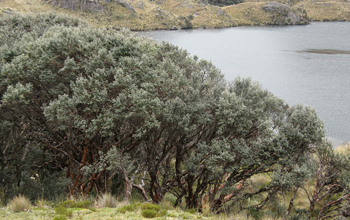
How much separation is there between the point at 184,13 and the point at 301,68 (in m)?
77.9

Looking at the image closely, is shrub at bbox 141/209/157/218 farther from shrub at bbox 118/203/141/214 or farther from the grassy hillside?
the grassy hillside

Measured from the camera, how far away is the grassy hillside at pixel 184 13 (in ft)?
285

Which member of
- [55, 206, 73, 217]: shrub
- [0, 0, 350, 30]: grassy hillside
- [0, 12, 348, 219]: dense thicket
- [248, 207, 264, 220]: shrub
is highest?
Answer: [0, 0, 350, 30]: grassy hillside

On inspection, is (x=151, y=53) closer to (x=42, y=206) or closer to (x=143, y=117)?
(x=143, y=117)

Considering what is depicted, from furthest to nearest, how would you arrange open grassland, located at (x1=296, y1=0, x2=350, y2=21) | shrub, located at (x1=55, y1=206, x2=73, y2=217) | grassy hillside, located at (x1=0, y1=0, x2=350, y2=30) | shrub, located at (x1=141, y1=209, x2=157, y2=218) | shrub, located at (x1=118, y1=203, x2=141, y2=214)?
open grassland, located at (x1=296, y1=0, x2=350, y2=21) < grassy hillside, located at (x1=0, y1=0, x2=350, y2=30) < shrub, located at (x1=118, y1=203, x2=141, y2=214) < shrub, located at (x1=141, y1=209, x2=157, y2=218) < shrub, located at (x1=55, y1=206, x2=73, y2=217)

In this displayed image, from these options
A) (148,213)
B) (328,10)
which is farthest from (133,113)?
(328,10)

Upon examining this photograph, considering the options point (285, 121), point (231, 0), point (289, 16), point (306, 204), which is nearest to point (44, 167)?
point (285, 121)

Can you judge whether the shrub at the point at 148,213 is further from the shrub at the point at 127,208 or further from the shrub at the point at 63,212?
the shrub at the point at 63,212

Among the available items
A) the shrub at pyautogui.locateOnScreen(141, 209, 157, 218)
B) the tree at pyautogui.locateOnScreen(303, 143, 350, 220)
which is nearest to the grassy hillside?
the tree at pyautogui.locateOnScreen(303, 143, 350, 220)

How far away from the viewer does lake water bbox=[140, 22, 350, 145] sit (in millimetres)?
31234

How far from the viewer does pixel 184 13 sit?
371 feet

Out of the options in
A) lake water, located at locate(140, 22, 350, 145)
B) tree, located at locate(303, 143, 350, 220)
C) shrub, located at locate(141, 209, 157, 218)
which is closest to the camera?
shrub, located at locate(141, 209, 157, 218)

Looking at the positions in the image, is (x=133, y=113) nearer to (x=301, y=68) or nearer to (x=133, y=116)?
(x=133, y=116)

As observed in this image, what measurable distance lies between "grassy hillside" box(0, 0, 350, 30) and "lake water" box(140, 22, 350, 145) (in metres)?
35.4
